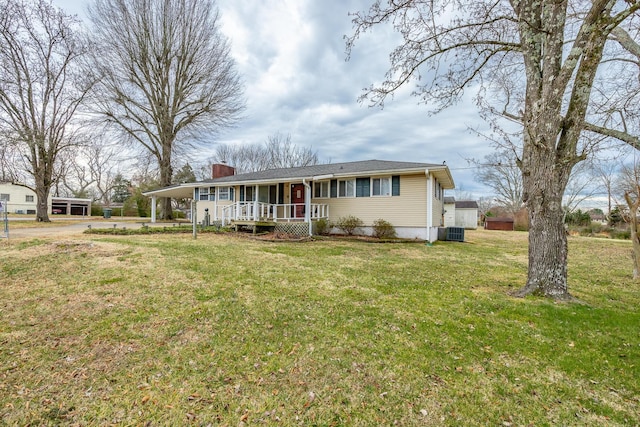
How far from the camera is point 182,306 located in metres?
3.91

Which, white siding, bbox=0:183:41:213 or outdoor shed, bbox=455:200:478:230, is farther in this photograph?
white siding, bbox=0:183:41:213

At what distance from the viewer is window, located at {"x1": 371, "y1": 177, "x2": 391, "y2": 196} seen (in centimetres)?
1283

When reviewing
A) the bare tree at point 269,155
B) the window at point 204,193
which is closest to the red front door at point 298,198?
the window at point 204,193

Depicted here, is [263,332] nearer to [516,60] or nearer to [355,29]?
[355,29]

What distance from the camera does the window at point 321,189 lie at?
562 inches

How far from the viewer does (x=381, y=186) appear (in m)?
13.0

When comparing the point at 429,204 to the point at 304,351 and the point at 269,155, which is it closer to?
the point at 304,351

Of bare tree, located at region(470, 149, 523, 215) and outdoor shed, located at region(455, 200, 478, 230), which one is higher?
bare tree, located at region(470, 149, 523, 215)

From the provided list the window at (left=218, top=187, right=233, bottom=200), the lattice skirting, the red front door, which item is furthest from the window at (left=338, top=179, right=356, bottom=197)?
the window at (left=218, top=187, right=233, bottom=200)

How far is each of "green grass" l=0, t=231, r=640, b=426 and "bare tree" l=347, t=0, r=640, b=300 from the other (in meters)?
1.57

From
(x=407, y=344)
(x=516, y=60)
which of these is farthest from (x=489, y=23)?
(x=407, y=344)

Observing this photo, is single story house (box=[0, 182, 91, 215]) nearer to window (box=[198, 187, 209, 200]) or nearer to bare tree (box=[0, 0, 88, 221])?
bare tree (box=[0, 0, 88, 221])

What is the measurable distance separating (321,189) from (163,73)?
16103mm

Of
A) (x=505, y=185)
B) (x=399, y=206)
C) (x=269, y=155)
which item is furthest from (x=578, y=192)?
(x=269, y=155)
